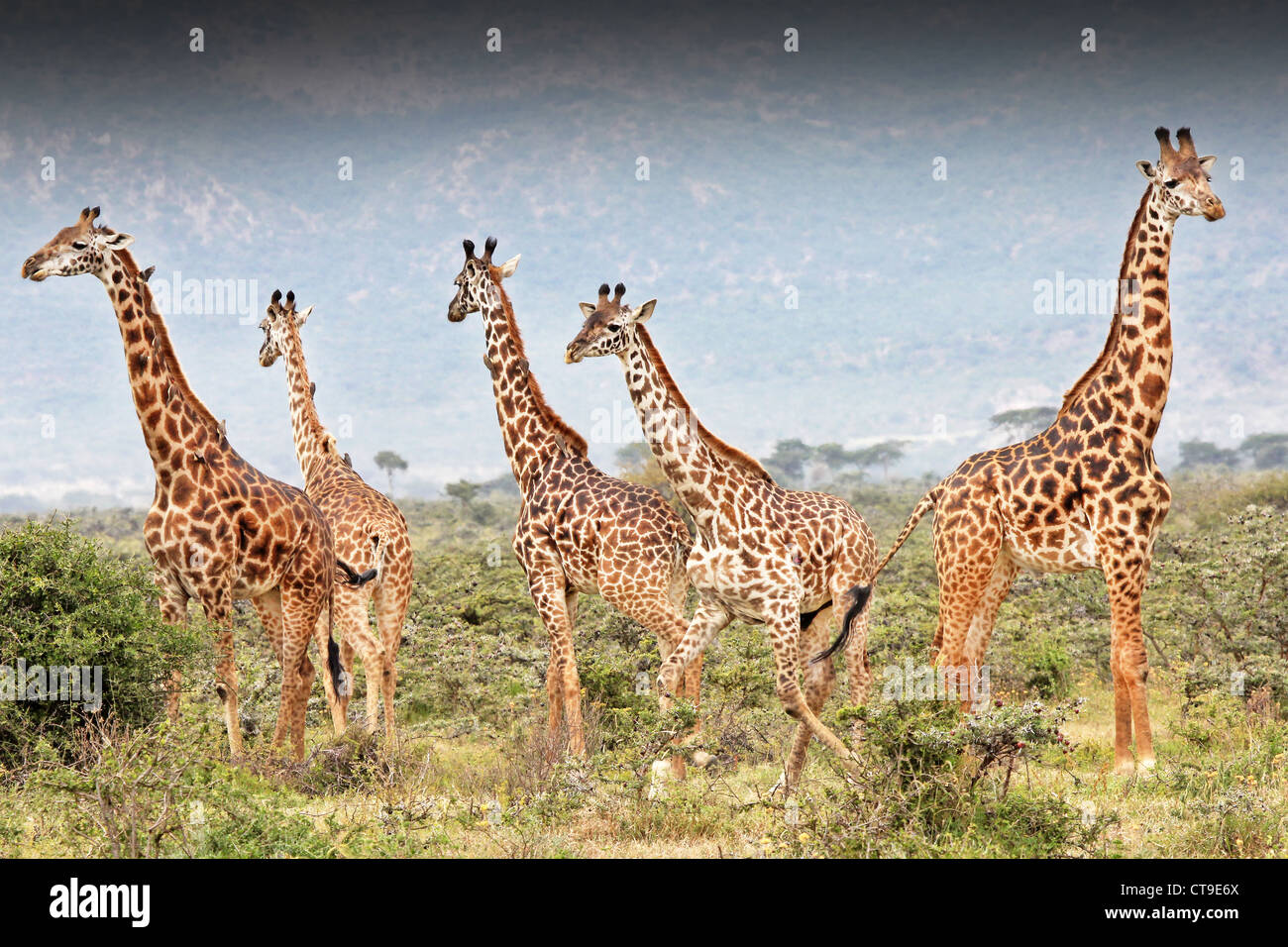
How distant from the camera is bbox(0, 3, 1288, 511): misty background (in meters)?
110

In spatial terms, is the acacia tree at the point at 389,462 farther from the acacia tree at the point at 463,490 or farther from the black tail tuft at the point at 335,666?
the black tail tuft at the point at 335,666

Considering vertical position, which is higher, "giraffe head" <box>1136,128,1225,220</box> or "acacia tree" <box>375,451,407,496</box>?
"giraffe head" <box>1136,128,1225,220</box>

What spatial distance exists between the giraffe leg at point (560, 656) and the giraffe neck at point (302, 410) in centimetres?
322

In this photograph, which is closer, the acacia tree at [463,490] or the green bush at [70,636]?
the green bush at [70,636]

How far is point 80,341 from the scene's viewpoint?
112125 millimetres

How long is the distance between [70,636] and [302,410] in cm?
408

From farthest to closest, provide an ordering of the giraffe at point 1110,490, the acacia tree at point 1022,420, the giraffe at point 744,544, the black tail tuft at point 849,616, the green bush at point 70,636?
1. the acacia tree at point 1022,420
2. the giraffe at point 1110,490
3. the black tail tuft at point 849,616
4. the giraffe at point 744,544
5. the green bush at point 70,636

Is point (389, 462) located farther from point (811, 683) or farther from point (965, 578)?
point (811, 683)

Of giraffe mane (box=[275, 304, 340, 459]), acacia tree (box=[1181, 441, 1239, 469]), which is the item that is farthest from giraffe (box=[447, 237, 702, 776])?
acacia tree (box=[1181, 441, 1239, 469])

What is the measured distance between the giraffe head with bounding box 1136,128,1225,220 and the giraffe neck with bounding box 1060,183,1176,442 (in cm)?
8

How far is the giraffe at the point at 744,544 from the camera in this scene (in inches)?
304

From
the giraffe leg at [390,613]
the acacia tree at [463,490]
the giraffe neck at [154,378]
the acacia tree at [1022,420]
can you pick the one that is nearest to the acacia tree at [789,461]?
the acacia tree at [1022,420]

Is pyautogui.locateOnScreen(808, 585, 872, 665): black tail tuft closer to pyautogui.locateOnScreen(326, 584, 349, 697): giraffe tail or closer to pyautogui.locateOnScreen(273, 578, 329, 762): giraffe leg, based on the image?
pyautogui.locateOnScreen(273, 578, 329, 762): giraffe leg

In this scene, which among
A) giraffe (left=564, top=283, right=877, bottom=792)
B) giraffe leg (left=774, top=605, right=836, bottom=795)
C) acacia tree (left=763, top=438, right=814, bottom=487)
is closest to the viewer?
giraffe leg (left=774, top=605, right=836, bottom=795)
